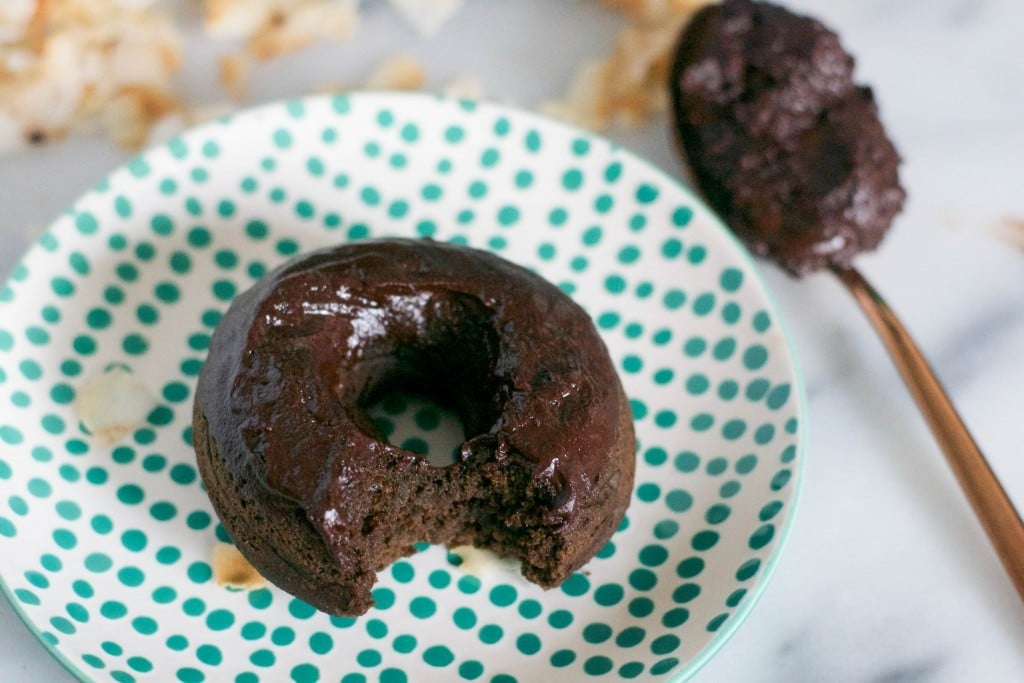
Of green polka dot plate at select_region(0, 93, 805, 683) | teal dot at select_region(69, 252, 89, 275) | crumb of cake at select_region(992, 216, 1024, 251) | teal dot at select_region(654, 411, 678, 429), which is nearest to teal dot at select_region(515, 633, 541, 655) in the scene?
green polka dot plate at select_region(0, 93, 805, 683)

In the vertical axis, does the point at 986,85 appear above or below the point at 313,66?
above

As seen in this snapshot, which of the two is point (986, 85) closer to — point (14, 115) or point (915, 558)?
point (915, 558)

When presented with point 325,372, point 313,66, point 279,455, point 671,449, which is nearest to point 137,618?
point 279,455

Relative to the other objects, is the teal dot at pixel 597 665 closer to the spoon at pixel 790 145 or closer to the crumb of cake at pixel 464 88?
the spoon at pixel 790 145

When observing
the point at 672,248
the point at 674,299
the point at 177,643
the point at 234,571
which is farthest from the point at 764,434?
the point at 177,643

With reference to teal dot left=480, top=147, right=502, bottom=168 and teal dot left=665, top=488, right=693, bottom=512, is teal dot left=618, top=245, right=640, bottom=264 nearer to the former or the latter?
teal dot left=480, top=147, right=502, bottom=168

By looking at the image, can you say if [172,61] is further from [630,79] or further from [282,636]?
[282,636]
